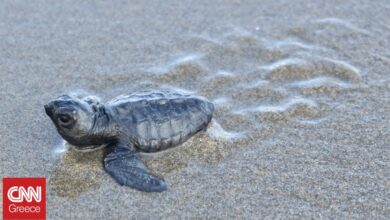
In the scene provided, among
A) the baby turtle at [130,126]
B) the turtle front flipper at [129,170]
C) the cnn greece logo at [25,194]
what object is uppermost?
the baby turtle at [130,126]

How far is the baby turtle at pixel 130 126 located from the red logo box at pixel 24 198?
355mm

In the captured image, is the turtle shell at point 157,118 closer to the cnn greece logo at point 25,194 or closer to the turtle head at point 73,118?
the turtle head at point 73,118

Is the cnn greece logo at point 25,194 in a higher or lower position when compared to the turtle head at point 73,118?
lower

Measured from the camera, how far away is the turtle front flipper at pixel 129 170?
3.20 meters

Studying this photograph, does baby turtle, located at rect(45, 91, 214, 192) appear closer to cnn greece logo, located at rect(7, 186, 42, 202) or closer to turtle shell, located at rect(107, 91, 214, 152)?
turtle shell, located at rect(107, 91, 214, 152)

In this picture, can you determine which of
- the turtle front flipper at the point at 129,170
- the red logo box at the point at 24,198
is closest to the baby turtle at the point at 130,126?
the turtle front flipper at the point at 129,170

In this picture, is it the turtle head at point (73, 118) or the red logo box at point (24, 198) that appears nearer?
the red logo box at point (24, 198)

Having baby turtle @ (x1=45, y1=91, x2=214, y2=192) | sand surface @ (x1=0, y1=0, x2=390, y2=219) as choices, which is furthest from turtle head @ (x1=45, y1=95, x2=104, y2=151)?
sand surface @ (x1=0, y1=0, x2=390, y2=219)

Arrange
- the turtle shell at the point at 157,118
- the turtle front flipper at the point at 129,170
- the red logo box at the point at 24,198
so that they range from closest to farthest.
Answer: the red logo box at the point at 24,198 → the turtle front flipper at the point at 129,170 → the turtle shell at the point at 157,118

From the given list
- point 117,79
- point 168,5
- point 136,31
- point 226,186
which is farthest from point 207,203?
point 168,5

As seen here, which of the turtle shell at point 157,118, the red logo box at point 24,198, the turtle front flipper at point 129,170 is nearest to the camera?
the red logo box at point 24,198

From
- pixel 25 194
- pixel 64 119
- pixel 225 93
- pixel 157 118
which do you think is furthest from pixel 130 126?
pixel 225 93

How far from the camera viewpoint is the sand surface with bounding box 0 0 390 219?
125 inches

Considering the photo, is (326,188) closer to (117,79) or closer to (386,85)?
(386,85)
